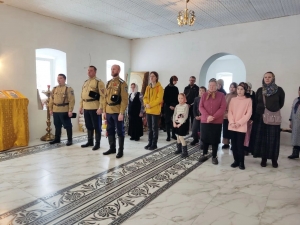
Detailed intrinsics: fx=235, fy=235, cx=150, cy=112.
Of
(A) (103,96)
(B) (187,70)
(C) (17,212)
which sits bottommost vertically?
(C) (17,212)

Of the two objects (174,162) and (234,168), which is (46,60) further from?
(234,168)

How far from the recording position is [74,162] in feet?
Answer: 11.7

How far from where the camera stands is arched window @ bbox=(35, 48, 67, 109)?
5641 mm

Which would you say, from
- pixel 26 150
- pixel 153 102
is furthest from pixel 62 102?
pixel 153 102

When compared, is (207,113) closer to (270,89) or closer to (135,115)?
(270,89)

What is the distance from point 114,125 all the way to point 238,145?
77.9 inches

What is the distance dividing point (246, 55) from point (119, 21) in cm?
310

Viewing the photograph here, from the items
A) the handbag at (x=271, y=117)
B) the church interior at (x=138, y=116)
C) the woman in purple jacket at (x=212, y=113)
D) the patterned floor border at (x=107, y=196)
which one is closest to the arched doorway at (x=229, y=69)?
the church interior at (x=138, y=116)

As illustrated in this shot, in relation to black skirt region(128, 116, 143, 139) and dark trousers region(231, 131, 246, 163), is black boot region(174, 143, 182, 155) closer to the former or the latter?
dark trousers region(231, 131, 246, 163)

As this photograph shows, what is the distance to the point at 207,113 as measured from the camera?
3465 millimetres

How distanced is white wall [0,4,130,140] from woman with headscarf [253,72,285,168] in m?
4.33

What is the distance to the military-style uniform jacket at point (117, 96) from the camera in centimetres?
376

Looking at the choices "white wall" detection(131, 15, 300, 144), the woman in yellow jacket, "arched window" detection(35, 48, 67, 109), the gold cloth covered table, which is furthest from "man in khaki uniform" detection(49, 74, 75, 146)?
"white wall" detection(131, 15, 300, 144)

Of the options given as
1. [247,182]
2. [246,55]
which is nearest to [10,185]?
[247,182]
